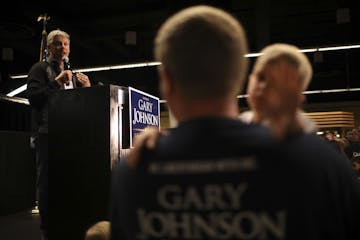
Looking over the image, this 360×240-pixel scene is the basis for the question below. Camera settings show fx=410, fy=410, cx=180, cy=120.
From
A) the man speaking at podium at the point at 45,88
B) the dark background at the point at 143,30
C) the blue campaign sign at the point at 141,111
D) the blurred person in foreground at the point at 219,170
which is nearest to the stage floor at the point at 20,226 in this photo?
the man speaking at podium at the point at 45,88

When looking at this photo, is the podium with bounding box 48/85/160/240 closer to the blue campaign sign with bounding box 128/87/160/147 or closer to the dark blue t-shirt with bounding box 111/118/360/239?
the blue campaign sign with bounding box 128/87/160/147

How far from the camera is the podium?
2.59 m

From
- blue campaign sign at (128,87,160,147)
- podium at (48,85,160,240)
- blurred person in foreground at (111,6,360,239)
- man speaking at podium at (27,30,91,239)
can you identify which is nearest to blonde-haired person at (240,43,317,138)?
blurred person in foreground at (111,6,360,239)

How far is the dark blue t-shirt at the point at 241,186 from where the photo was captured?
730 mm

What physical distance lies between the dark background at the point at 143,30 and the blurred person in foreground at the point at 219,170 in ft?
19.6

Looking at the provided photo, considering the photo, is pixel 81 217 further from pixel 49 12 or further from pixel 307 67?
pixel 49 12

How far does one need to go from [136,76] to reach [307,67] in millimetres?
13226

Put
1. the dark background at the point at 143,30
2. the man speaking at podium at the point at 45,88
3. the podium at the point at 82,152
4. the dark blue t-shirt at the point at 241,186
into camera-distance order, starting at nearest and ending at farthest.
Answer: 1. the dark blue t-shirt at the point at 241,186
2. the podium at the point at 82,152
3. the man speaking at podium at the point at 45,88
4. the dark background at the point at 143,30

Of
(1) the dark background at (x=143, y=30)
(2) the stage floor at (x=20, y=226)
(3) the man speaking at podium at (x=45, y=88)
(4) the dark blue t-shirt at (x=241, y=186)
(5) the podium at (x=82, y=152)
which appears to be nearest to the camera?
(4) the dark blue t-shirt at (x=241, y=186)

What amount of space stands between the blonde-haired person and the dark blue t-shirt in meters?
0.04

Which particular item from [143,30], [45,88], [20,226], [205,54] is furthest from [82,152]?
[143,30]

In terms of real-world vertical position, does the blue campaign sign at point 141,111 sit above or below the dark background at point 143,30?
below

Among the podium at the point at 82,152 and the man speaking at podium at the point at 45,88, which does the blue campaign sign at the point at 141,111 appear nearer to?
the podium at the point at 82,152

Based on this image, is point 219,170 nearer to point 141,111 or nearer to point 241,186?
point 241,186
